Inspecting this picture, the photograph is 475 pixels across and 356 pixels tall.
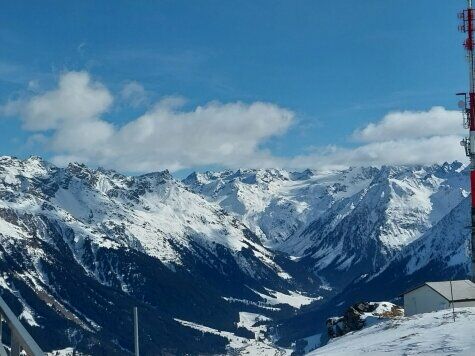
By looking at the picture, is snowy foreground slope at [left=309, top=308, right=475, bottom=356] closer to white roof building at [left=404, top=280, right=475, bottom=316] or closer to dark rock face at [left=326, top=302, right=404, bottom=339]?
white roof building at [left=404, top=280, right=475, bottom=316]

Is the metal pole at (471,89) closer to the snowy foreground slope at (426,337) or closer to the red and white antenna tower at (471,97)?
the red and white antenna tower at (471,97)

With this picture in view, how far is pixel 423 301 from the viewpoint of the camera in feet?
284

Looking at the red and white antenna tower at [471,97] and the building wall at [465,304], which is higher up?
the red and white antenna tower at [471,97]

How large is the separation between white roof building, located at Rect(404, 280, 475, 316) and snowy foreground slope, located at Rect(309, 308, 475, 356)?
883 inches

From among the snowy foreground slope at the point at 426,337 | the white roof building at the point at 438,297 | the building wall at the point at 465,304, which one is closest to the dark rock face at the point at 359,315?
the white roof building at the point at 438,297

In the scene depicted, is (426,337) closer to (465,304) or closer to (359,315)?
(465,304)

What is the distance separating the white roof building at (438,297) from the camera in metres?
81.0

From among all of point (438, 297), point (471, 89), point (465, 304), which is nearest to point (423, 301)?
point (438, 297)

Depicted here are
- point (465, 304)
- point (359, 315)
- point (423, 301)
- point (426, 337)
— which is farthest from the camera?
point (359, 315)

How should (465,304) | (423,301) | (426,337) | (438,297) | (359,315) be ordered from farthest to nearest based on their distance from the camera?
(359,315) → (423,301) → (438,297) → (465,304) → (426,337)

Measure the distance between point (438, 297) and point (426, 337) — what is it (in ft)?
135

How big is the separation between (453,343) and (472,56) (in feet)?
219

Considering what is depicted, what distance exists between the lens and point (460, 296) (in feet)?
269

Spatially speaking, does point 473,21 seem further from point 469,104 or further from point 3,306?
point 3,306
